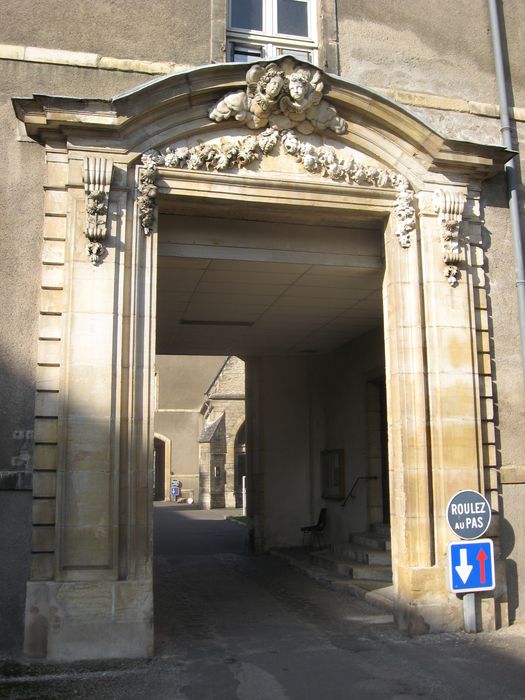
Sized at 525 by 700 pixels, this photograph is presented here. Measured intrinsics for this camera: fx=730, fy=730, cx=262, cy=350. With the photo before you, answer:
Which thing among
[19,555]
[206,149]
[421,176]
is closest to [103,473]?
[19,555]

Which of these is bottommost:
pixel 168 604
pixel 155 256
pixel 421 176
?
pixel 168 604

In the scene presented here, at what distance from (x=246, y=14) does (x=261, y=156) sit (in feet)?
6.92

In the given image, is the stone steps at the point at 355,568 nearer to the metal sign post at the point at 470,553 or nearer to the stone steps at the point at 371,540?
the stone steps at the point at 371,540

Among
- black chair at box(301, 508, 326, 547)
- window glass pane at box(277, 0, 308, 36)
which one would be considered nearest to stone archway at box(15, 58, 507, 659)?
window glass pane at box(277, 0, 308, 36)

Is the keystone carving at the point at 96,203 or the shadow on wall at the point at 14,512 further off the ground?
the keystone carving at the point at 96,203

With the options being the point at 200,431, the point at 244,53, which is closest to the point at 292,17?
the point at 244,53

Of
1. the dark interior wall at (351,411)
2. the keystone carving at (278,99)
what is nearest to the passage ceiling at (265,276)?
the dark interior wall at (351,411)

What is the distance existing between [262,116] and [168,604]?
6004 millimetres

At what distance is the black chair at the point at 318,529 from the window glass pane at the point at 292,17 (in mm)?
8562

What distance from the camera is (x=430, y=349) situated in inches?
307

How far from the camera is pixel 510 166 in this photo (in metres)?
8.62

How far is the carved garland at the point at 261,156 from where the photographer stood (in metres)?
7.20

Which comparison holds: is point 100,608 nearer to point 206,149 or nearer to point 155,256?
point 155,256

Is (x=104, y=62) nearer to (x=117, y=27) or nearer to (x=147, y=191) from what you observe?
(x=117, y=27)
